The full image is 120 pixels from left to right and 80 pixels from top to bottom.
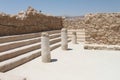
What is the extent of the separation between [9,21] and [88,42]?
4.72 m

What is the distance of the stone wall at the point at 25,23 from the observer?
10738 mm

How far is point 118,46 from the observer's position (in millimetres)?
10938

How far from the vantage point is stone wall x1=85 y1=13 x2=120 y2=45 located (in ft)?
36.2

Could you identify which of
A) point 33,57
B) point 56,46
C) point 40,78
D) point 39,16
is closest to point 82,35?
point 39,16

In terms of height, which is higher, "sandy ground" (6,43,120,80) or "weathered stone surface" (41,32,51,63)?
"weathered stone surface" (41,32,51,63)

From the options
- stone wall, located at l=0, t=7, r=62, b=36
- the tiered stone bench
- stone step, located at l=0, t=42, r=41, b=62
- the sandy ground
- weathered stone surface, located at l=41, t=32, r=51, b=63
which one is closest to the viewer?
the sandy ground

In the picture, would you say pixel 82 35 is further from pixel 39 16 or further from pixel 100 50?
pixel 100 50

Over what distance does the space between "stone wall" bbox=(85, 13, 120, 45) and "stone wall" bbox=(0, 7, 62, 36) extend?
4.03 m

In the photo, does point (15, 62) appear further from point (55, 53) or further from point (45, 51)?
point (55, 53)

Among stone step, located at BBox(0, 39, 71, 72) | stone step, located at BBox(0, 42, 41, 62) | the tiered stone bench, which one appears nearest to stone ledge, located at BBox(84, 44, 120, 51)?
the tiered stone bench

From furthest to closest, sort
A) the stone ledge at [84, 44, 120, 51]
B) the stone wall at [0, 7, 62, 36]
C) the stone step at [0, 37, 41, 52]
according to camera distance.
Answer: the stone ledge at [84, 44, 120, 51] < the stone wall at [0, 7, 62, 36] < the stone step at [0, 37, 41, 52]

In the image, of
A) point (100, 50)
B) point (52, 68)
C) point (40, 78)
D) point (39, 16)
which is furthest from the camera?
point (39, 16)

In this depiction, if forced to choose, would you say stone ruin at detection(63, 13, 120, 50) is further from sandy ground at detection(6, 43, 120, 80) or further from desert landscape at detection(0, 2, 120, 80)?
sandy ground at detection(6, 43, 120, 80)

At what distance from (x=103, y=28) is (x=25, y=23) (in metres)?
5.00
